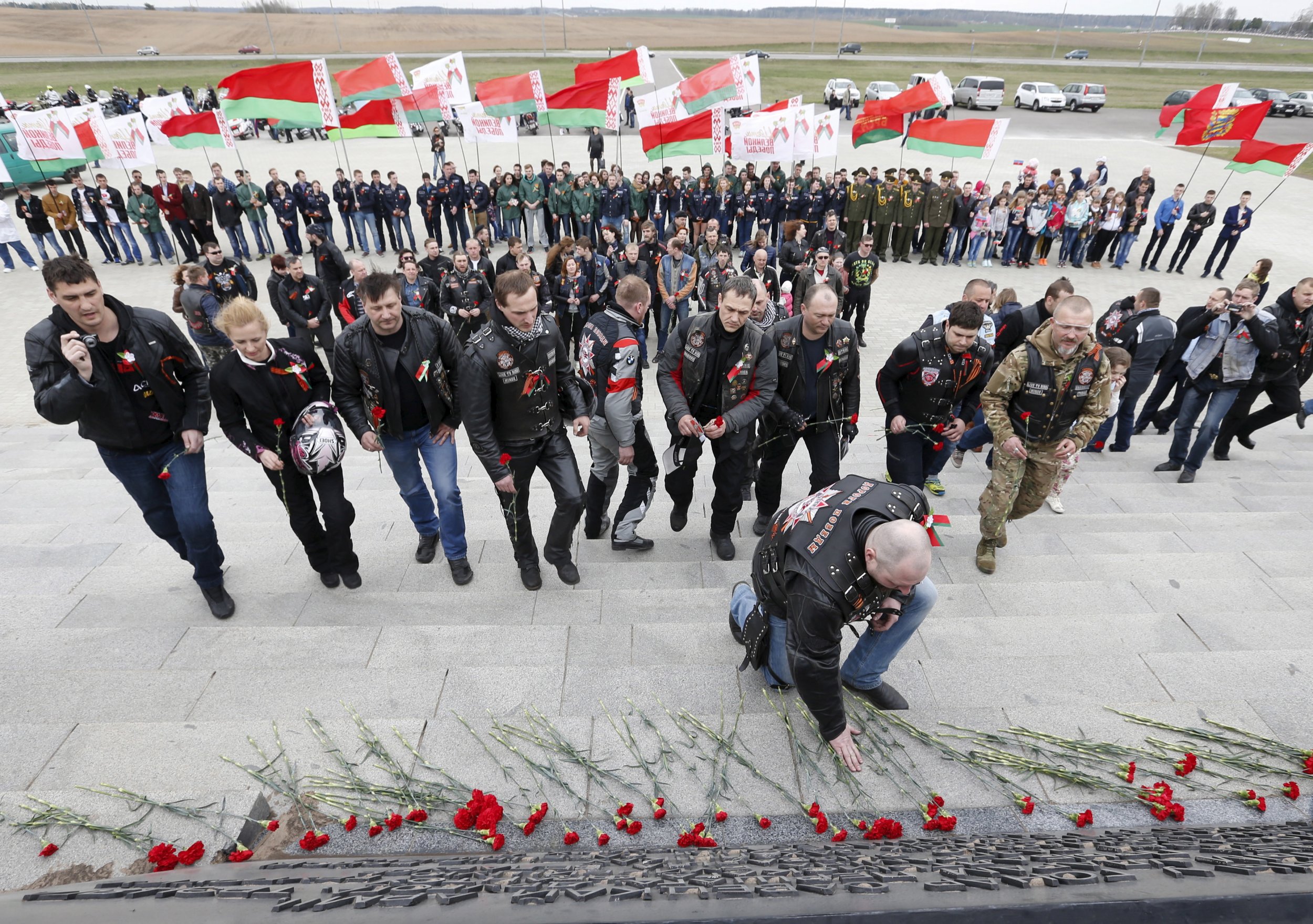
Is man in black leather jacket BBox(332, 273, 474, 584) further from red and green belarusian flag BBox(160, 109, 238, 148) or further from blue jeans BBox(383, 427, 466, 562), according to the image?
red and green belarusian flag BBox(160, 109, 238, 148)

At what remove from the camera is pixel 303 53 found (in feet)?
177

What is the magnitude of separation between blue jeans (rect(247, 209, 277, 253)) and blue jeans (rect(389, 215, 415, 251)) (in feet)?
4.51

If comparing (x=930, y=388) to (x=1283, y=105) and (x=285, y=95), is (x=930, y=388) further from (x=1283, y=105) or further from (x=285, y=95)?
(x=1283, y=105)

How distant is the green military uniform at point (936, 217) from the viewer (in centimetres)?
1528

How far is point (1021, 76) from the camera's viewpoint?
46000 millimetres

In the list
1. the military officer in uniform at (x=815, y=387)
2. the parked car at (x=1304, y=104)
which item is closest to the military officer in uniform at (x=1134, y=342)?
the military officer in uniform at (x=815, y=387)

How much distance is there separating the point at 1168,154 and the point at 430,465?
33722 millimetres

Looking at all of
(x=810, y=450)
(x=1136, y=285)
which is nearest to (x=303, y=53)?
(x=1136, y=285)

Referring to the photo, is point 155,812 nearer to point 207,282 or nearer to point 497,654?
point 497,654

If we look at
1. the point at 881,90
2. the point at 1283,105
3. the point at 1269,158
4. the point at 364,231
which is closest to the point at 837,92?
the point at 881,90

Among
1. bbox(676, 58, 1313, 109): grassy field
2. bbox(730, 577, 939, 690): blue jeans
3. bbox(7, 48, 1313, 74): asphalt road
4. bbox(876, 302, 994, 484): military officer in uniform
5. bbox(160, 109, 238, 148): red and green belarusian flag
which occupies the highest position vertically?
bbox(7, 48, 1313, 74): asphalt road

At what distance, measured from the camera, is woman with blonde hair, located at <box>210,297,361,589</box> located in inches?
151

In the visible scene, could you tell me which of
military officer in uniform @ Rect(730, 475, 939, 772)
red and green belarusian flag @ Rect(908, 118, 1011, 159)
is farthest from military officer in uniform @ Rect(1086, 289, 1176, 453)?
red and green belarusian flag @ Rect(908, 118, 1011, 159)

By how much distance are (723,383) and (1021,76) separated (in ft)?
178
